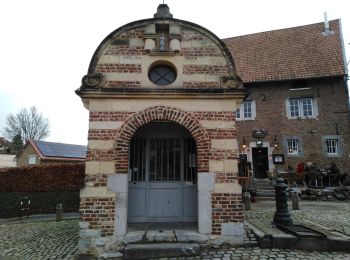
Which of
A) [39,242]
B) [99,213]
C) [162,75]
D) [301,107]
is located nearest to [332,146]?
[301,107]

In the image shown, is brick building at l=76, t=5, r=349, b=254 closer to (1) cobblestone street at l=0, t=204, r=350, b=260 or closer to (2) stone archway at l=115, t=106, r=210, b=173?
(2) stone archway at l=115, t=106, r=210, b=173

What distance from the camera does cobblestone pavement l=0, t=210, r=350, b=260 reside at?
5684mm

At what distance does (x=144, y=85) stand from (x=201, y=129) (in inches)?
68.6

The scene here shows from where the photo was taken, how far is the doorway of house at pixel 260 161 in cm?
1908

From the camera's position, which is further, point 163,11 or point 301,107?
point 301,107

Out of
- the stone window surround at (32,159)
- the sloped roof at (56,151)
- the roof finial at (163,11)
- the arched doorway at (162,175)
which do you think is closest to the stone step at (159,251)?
the arched doorway at (162,175)

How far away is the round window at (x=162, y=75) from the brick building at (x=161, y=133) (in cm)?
3

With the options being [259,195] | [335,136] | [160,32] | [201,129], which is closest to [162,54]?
[160,32]

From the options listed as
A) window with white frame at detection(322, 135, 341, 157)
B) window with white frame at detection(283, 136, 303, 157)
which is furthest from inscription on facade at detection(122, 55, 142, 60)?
window with white frame at detection(322, 135, 341, 157)

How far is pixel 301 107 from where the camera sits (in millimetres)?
18797

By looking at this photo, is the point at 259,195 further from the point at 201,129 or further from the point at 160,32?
the point at 160,32

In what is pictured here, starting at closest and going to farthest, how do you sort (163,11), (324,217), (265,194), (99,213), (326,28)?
(99,213)
(163,11)
(324,217)
(265,194)
(326,28)

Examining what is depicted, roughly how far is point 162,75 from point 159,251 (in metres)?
4.11

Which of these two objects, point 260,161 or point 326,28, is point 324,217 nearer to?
point 260,161
